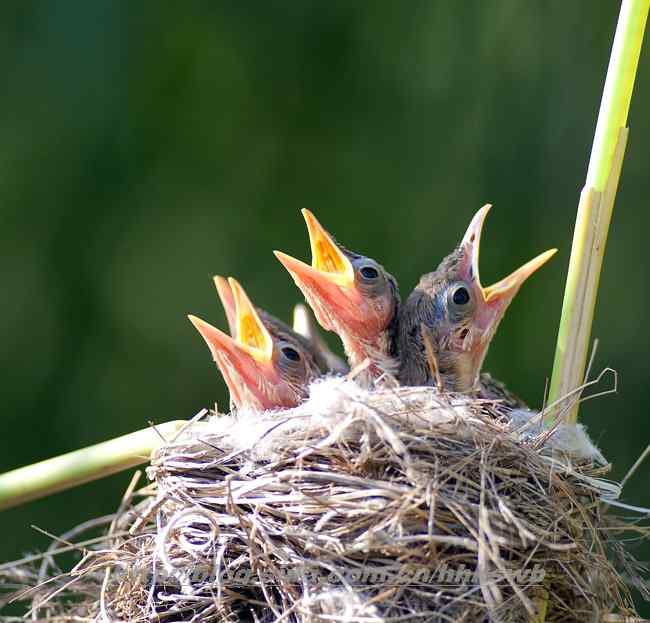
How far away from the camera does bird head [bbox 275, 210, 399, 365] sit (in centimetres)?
190

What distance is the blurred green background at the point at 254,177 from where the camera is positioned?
128 inches

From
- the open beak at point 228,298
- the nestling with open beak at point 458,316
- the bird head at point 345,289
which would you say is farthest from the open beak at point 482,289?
the open beak at point 228,298

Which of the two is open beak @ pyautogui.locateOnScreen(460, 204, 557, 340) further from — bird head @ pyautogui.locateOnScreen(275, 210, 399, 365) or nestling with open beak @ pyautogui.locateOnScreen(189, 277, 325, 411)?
nestling with open beak @ pyautogui.locateOnScreen(189, 277, 325, 411)

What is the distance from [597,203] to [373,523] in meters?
0.50

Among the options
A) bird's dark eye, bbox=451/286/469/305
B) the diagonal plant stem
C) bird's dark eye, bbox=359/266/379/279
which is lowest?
bird's dark eye, bbox=451/286/469/305

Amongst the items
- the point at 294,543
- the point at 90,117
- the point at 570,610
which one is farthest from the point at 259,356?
the point at 90,117

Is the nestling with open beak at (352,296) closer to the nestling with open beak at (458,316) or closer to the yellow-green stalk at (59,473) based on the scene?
the nestling with open beak at (458,316)

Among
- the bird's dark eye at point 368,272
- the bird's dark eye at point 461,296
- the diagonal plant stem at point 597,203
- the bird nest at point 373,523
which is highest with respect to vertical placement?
the diagonal plant stem at point 597,203

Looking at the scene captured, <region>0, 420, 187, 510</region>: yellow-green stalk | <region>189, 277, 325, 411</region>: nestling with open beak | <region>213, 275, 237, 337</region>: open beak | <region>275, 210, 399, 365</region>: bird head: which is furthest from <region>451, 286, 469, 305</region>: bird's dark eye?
<region>0, 420, 187, 510</region>: yellow-green stalk

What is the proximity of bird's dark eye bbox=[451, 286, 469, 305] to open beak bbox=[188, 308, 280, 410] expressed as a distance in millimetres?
318

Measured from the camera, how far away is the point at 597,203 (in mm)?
1511

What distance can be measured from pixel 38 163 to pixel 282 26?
0.79m

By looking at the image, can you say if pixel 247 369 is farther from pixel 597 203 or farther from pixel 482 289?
pixel 597 203

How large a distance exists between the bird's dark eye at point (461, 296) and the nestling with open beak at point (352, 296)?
0.39 ft
